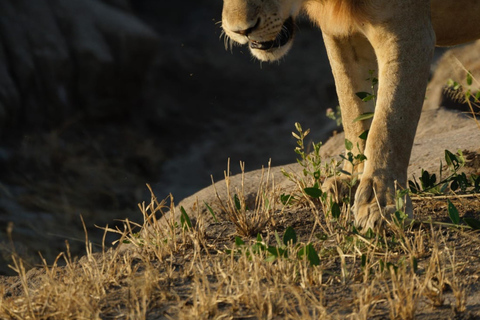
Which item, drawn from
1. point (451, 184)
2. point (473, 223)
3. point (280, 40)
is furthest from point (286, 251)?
point (280, 40)

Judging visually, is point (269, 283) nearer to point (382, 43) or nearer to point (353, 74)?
point (382, 43)

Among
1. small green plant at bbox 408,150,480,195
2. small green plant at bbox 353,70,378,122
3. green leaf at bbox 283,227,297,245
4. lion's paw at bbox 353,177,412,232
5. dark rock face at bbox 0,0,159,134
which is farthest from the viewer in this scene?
dark rock face at bbox 0,0,159,134

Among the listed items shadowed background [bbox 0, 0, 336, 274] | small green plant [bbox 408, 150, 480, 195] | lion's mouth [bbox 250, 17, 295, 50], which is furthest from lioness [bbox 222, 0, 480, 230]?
shadowed background [bbox 0, 0, 336, 274]

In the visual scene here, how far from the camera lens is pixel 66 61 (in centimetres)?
1024

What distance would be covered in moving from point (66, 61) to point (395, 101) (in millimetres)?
7724

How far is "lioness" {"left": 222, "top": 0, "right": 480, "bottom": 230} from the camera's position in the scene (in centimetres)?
321

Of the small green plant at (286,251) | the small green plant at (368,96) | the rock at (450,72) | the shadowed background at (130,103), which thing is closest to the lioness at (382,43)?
the small green plant at (368,96)

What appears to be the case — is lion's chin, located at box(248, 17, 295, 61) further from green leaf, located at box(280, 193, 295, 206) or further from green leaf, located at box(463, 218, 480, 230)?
green leaf, located at box(463, 218, 480, 230)

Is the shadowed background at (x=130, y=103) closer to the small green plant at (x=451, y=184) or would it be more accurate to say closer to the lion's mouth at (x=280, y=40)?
the lion's mouth at (x=280, y=40)

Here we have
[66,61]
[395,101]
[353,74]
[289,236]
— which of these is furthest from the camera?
[66,61]

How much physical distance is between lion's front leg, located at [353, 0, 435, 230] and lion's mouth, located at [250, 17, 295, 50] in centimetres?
48

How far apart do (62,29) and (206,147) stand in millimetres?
2660

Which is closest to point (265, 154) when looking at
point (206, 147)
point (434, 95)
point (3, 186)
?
point (206, 147)

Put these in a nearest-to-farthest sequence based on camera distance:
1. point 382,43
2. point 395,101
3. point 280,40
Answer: point 395,101, point 382,43, point 280,40
